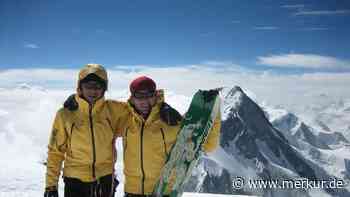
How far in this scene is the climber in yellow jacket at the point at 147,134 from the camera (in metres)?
5.26

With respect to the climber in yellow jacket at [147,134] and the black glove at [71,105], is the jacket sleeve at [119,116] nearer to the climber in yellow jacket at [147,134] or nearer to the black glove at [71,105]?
the climber in yellow jacket at [147,134]

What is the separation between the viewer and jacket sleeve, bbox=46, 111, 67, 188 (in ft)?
17.5

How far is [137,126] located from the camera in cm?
533

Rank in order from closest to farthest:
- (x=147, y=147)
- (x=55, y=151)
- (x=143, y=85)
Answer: (x=143, y=85)
(x=147, y=147)
(x=55, y=151)

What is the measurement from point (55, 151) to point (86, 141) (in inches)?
18.4

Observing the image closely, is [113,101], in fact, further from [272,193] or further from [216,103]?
[272,193]

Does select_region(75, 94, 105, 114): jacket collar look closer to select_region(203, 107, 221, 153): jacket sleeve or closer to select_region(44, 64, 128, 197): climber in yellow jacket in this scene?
select_region(44, 64, 128, 197): climber in yellow jacket

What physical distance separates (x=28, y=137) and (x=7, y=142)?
11.3 metres

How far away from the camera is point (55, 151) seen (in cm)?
541

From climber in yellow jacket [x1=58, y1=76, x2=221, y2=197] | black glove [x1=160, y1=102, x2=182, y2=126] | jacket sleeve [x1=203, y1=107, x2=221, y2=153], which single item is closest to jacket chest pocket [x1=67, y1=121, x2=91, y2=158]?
climber in yellow jacket [x1=58, y1=76, x2=221, y2=197]

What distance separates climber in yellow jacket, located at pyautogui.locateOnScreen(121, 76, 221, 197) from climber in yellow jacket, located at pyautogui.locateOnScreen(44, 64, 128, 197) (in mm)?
324

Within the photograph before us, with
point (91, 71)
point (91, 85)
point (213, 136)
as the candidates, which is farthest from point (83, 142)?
point (213, 136)

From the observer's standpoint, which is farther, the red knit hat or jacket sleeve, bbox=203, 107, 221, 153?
jacket sleeve, bbox=203, 107, 221, 153

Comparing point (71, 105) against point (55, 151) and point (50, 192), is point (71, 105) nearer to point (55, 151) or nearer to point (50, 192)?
point (55, 151)
